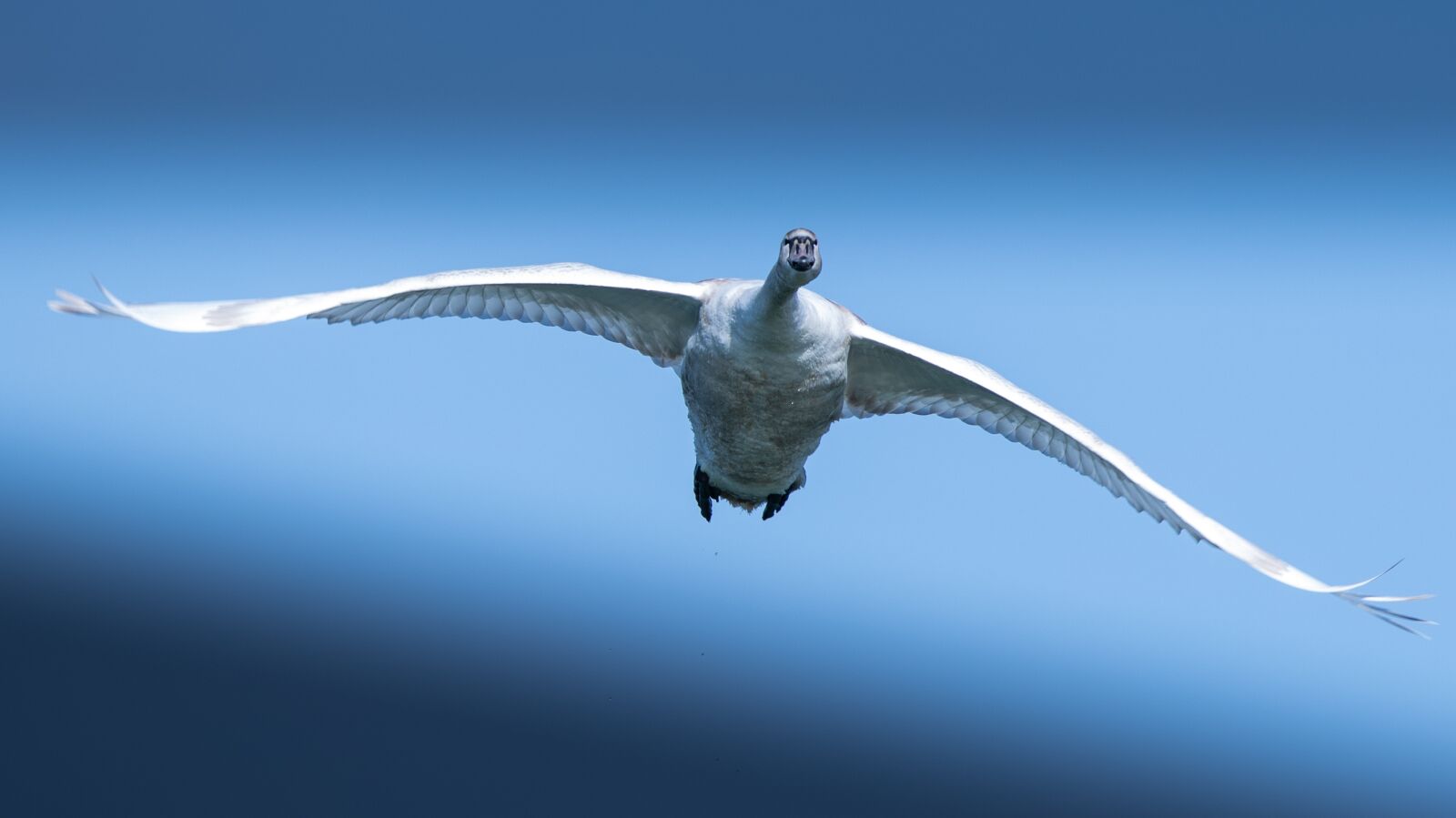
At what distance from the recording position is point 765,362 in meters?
7.14

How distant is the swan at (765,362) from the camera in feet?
21.7

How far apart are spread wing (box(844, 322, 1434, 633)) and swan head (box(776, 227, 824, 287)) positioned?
0.99 meters

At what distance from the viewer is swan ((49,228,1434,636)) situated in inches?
260

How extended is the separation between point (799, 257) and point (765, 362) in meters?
0.85

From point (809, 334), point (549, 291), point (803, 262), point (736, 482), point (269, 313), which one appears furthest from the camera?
point (736, 482)

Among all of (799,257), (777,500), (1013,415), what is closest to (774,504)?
(777,500)

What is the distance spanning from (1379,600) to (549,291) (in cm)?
449

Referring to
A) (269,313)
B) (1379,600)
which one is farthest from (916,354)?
(269,313)

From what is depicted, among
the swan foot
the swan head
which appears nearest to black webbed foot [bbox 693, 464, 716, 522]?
the swan foot

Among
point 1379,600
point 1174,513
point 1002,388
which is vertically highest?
point 1002,388

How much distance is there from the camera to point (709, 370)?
291 inches

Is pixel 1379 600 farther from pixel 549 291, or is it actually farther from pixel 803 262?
pixel 549 291

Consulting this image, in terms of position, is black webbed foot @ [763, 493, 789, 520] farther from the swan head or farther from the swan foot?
the swan head

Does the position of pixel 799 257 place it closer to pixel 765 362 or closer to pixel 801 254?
pixel 801 254
